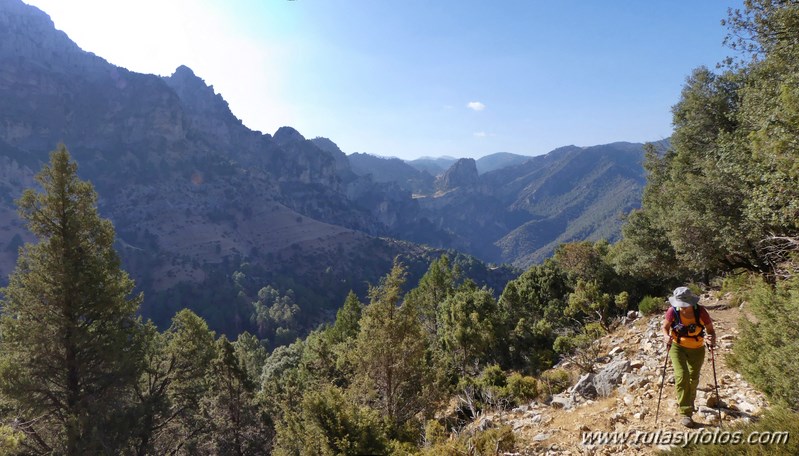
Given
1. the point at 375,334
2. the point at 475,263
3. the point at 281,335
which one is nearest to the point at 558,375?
the point at 375,334

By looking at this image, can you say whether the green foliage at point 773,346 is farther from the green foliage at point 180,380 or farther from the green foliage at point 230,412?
the green foliage at point 230,412

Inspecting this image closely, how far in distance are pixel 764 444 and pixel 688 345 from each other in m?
1.87

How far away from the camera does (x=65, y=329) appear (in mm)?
14070

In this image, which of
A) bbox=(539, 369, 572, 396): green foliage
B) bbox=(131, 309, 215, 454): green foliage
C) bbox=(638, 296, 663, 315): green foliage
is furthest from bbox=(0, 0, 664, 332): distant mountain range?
bbox=(638, 296, 663, 315): green foliage

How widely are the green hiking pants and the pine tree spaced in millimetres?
17445

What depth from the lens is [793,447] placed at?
190 inches

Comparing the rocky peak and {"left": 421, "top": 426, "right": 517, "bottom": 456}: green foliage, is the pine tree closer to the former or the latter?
{"left": 421, "top": 426, "right": 517, "bottom": 456}: green foliage

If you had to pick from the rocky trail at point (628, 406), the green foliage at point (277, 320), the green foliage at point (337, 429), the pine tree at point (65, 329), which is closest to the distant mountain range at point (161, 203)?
the green foliage at point (277, 320)

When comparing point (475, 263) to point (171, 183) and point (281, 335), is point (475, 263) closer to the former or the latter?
point (281, 335)

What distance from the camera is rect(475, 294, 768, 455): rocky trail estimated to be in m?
6.94

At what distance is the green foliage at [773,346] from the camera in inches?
252

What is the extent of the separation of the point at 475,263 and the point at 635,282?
132794mm

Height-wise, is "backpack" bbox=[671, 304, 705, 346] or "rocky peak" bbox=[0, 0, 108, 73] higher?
"rocky peak" bbox=[0, 0, 108, 73]

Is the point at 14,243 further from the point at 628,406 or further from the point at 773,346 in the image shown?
the point at 773,346
